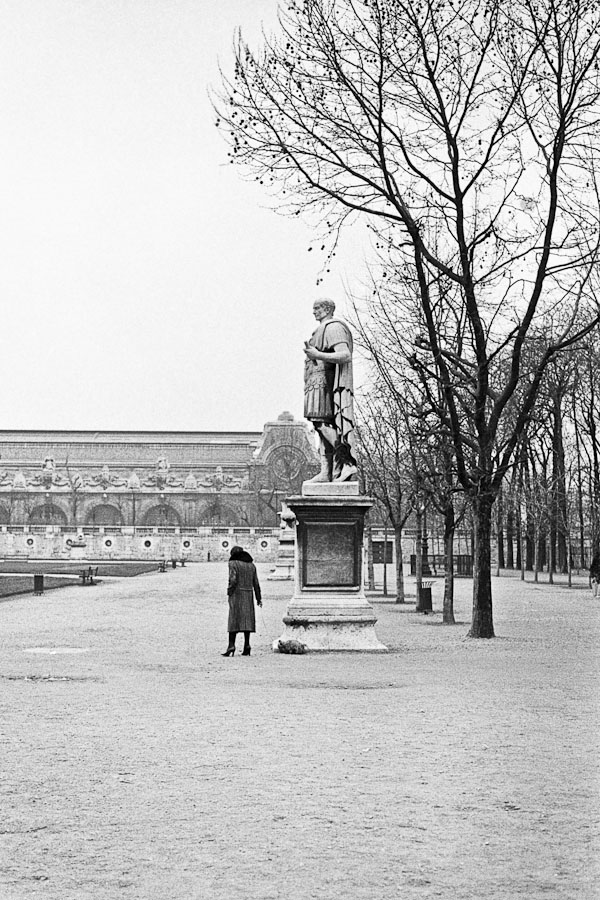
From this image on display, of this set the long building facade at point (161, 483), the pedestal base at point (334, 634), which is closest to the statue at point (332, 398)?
the pedestal base at point (334, 634)

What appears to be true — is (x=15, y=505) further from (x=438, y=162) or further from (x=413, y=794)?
(x=413, y=794)

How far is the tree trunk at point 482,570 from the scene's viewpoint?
61.3ft

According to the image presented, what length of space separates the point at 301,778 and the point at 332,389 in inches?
354

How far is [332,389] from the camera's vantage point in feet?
53.6

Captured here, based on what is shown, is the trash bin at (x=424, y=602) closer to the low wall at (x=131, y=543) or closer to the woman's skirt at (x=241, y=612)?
the woman's skirt at (x=241, y=612)

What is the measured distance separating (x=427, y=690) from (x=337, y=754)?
3.57 metres

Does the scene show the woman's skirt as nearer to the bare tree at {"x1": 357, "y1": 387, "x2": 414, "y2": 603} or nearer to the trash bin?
the trash bin

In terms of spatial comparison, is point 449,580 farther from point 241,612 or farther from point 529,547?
point 529,547

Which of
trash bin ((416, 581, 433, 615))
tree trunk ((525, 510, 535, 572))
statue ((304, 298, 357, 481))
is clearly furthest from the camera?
tree trunk ((525, 510, 535, 572))

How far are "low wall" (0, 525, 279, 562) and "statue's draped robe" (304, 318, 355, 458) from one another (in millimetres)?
73709

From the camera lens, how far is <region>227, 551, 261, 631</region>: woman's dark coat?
1662cm

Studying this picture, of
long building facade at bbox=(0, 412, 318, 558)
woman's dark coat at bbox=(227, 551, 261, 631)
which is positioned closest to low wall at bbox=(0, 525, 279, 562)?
long building facade at bbox=(0, 412, 318, 558)

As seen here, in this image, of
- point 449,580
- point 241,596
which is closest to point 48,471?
point 449,580

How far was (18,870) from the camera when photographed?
5785 millimetres
